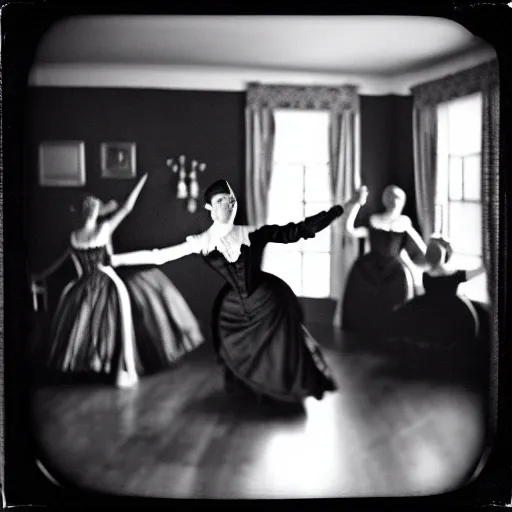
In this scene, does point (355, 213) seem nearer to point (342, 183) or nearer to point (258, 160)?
point (342, 183)

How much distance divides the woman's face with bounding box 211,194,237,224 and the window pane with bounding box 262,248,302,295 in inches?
4.2

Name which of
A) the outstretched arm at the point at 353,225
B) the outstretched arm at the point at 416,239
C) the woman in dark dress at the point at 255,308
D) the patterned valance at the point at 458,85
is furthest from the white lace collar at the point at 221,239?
the patterned valance at the point at 458,85

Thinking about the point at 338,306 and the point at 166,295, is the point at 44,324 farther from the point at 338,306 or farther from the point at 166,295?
the point at 338,306

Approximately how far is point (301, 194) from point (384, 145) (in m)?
0.20

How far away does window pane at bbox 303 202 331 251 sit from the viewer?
122 cm

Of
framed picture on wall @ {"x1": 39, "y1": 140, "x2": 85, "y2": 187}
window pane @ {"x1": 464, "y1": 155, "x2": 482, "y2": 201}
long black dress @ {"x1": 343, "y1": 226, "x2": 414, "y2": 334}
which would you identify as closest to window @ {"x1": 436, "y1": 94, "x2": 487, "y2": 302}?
window pane @ {"x1": 464, "y1": 155, "x2": 482, "y2": 201}

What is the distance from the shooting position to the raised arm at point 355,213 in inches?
48.4

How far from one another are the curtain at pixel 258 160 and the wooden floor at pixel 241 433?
0.30 m

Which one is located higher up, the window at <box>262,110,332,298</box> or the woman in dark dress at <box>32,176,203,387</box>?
the window at <box>262,110,332,298</box>

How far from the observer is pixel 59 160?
3.95 ft

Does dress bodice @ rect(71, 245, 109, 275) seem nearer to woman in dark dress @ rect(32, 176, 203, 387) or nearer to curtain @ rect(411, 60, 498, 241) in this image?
woman in dark dress @ rect(32, 176, 203, 387)

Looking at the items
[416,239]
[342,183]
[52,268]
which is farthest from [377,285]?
[52,268]

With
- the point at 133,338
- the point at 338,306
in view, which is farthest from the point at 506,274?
the point at 133,338

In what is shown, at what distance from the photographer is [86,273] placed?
4.02 ft
